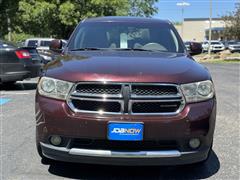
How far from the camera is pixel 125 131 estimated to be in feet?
14.4

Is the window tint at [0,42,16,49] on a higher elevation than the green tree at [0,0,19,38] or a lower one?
higher

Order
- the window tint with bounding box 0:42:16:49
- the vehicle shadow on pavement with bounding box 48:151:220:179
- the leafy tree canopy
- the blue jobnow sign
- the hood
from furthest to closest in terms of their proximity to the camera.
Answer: the leafy tree canopy
the window tint with bounding box 0:42:16:49
the vehicle shadow on pavement with bounding box 48:151:220:179
the hood
the blue jobnow sign

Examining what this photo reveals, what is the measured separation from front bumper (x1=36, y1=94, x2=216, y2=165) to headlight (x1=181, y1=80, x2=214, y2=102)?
7cm

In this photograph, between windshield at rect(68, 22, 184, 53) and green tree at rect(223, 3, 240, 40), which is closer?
windshield at rect(68, 22, 184, 53)

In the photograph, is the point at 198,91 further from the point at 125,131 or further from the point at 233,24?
the point at 233,24

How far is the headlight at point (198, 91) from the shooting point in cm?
456

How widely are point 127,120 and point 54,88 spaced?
2.62 ft

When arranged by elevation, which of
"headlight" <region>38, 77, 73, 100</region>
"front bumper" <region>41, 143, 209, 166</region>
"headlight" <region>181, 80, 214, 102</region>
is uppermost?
"headlight" <region>38, 77, 73, 100</region>

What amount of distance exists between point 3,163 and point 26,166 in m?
0.29

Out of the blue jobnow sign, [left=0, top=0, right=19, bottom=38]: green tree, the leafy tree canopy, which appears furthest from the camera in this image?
the leafy tree canopy

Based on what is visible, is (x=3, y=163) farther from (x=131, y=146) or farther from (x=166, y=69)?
(x=166, y=69)

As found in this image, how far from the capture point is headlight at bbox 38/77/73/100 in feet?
14.9

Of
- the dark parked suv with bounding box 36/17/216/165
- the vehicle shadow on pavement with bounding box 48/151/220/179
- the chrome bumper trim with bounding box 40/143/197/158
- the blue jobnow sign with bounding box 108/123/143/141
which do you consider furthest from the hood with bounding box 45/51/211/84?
the vehicle shadow on pavement with bounding box 48/151/220/179

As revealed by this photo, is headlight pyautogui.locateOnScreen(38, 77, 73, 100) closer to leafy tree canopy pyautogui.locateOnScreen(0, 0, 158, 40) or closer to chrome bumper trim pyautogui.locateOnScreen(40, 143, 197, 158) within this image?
chrome bumper trim pyautogui.locateOnScreen(40, 143, 197, 158)
